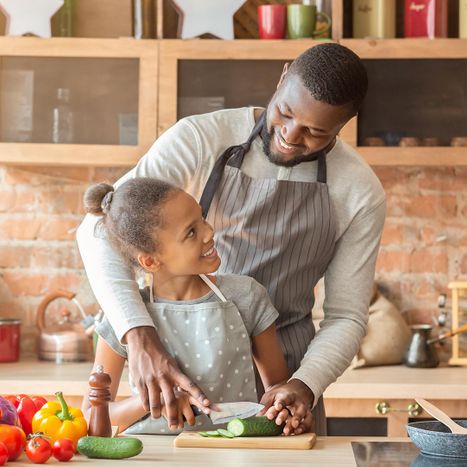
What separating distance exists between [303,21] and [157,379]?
1.93 meters

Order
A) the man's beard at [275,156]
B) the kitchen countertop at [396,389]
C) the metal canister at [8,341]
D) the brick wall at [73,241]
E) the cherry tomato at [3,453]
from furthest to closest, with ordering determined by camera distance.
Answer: the brick wall at [73,241], the metal canister at [8,341], the kitchen countertop at [396,389], the man's beard at [275,156], the cherry tomato at [3,453]

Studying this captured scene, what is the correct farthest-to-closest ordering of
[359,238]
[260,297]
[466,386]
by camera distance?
[466,386], [359,238], [260,297]

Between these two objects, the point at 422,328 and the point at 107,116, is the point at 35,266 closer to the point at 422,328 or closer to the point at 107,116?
the point at 107,116

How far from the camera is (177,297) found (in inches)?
69.7

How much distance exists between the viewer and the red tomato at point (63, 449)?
4.71 ft

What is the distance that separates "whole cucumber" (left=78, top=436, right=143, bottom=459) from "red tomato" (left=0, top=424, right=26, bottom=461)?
0.09 m

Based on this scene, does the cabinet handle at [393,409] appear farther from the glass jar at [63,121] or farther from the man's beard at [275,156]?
the glass jar at [63,121]

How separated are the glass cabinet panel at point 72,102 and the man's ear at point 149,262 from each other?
5.06ft

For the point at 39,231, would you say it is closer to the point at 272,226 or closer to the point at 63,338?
the point at 63,338

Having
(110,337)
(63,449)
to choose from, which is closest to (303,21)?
(110,337)

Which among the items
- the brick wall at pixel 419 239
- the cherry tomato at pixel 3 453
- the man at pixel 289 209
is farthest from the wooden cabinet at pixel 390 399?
the cherry tomato at pixel 3 453

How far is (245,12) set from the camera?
338 cm

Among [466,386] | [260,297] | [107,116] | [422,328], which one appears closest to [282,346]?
[260,297]

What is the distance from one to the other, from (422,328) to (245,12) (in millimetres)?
1262
